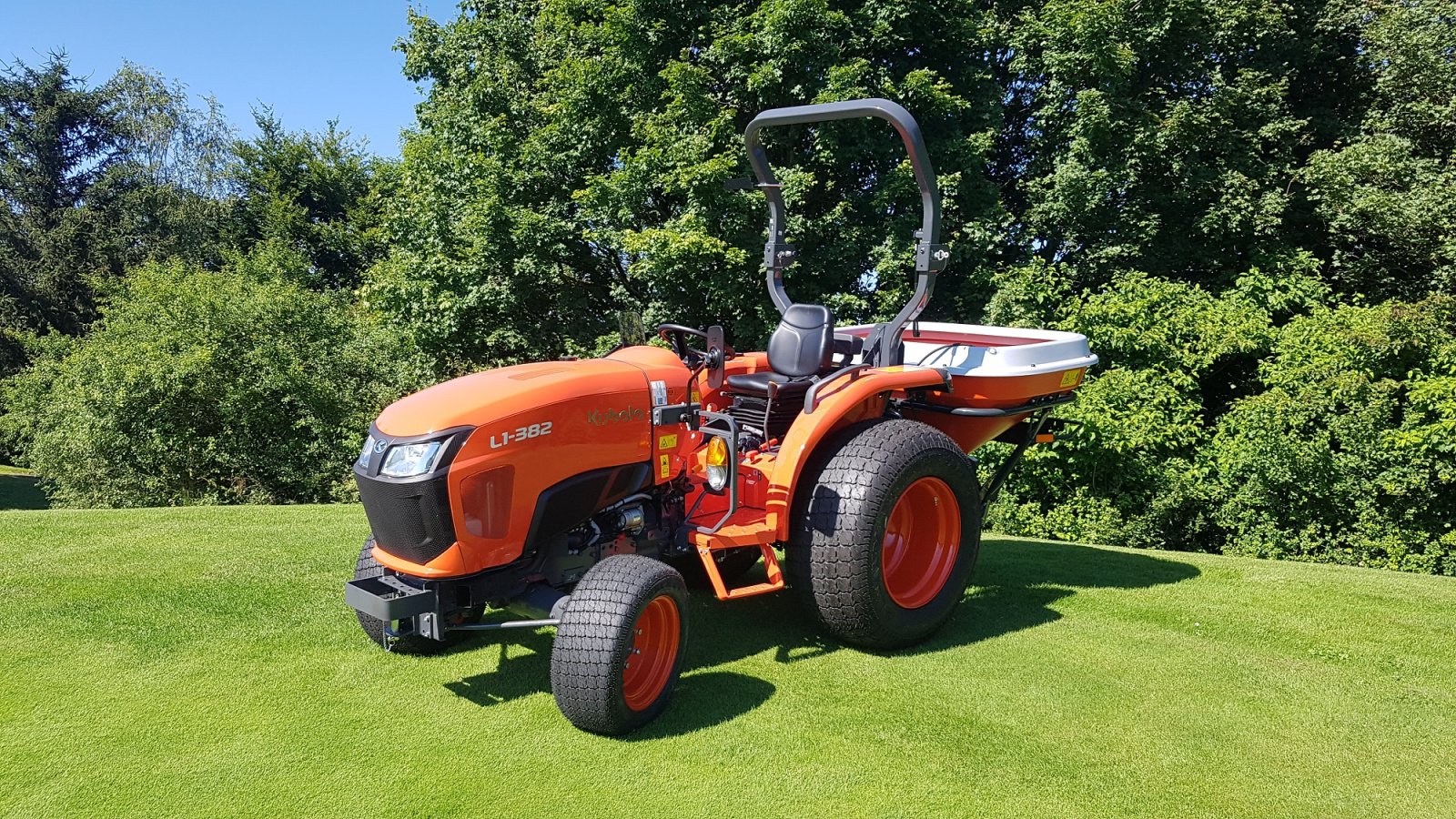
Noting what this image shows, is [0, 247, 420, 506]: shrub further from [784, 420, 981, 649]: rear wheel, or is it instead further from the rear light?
the rear light

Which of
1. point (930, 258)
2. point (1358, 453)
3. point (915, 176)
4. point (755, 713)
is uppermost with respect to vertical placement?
point (915, 176)

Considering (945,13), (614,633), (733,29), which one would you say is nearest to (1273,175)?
(945,13)

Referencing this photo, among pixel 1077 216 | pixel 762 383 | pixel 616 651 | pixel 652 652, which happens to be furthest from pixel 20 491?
pixel 616 651

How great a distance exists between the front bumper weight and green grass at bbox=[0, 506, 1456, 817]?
389 mm

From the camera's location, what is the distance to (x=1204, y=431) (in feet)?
32.7

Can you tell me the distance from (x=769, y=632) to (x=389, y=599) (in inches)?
68.8

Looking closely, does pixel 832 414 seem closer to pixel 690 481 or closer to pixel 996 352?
pixel 690 481

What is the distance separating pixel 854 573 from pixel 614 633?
1.14m

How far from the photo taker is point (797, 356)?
428cm

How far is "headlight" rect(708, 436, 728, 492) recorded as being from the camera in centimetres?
378

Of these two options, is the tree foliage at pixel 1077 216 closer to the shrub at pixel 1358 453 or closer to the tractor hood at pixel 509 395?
the shrub at pixel 1358 453

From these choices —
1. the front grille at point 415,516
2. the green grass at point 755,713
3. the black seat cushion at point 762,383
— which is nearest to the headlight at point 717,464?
the black seat cushion at point 762,383

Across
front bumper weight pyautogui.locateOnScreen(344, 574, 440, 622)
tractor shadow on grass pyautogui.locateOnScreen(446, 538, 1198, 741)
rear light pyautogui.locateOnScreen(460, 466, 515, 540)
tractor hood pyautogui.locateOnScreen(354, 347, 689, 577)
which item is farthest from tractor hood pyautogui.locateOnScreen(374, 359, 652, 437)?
tractor shadow on grass pyautogui.locateOnScreen(446, 538, 1198, 741)

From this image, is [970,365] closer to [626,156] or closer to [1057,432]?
[1057,432]
